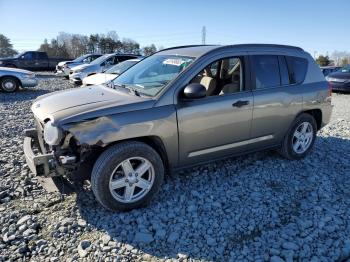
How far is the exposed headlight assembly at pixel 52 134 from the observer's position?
326 cm

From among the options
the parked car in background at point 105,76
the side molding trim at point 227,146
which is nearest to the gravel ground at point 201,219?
the side molding trim at point 227,146

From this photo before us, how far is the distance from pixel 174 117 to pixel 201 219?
118 centimetres

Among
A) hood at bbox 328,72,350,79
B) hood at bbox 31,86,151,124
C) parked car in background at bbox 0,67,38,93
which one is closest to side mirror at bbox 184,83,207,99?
hood at bbox 31,86,151,124

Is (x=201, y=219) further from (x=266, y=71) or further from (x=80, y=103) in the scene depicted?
(x=266, y=71)

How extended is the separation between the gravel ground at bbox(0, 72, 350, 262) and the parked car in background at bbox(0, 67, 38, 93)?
941 centimetres

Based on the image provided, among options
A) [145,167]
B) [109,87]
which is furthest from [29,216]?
[109,87]

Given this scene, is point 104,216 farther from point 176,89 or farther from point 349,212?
point 349,212

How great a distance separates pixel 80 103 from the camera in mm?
3654

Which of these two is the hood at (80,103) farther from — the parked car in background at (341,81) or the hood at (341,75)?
the hood at (341,75)

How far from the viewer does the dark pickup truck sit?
78.6ft

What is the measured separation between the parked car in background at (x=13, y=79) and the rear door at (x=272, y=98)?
11.5 m

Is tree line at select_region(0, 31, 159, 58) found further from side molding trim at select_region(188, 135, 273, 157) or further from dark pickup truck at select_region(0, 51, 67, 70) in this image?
side molding trim at select_region(188, 135, 273, 157)

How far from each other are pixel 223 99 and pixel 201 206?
→ 137 centimetres

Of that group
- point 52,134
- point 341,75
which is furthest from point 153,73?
point 341,75
